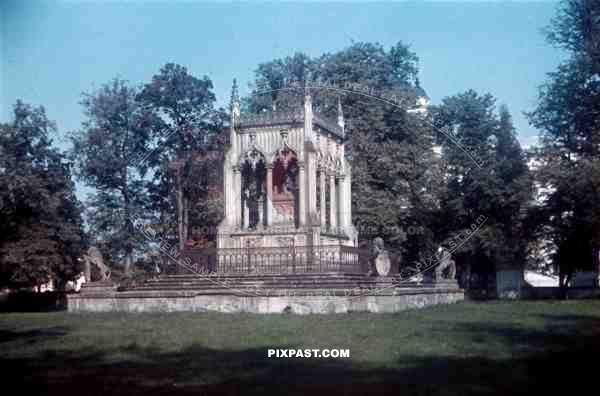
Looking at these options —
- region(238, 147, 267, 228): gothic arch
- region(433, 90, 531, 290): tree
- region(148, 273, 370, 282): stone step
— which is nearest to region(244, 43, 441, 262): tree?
region(433, 90, 531, 290): tree

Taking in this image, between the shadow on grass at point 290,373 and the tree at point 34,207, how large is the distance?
1883 centimetres

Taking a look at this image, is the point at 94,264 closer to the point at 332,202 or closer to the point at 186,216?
the point at 332,202

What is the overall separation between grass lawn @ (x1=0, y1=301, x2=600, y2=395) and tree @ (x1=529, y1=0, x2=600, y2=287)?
11164mm

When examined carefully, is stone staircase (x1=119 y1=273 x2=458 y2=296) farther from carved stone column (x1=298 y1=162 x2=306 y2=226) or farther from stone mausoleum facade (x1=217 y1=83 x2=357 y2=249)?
carved stone column (x1=298 y1=162 x2=306 y2=226)

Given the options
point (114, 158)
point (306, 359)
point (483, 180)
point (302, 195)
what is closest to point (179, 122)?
point (114, 158)

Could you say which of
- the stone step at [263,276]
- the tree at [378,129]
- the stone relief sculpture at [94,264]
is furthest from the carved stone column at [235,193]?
the tree at [378,129]

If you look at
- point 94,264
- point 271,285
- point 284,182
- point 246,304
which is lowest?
point 246,304

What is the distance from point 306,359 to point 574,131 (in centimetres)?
2051

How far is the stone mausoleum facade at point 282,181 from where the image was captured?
23828 millimetres

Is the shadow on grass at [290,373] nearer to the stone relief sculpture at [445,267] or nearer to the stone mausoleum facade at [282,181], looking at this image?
the stone mausoleum facade at [282,181]

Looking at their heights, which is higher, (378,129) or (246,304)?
(378,129)

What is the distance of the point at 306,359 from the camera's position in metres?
10.2

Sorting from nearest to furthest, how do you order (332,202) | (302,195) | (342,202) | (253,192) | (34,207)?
(302,195), (253,192), (332,202), (342,202), (34,207)

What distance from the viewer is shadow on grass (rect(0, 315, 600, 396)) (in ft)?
26.7
